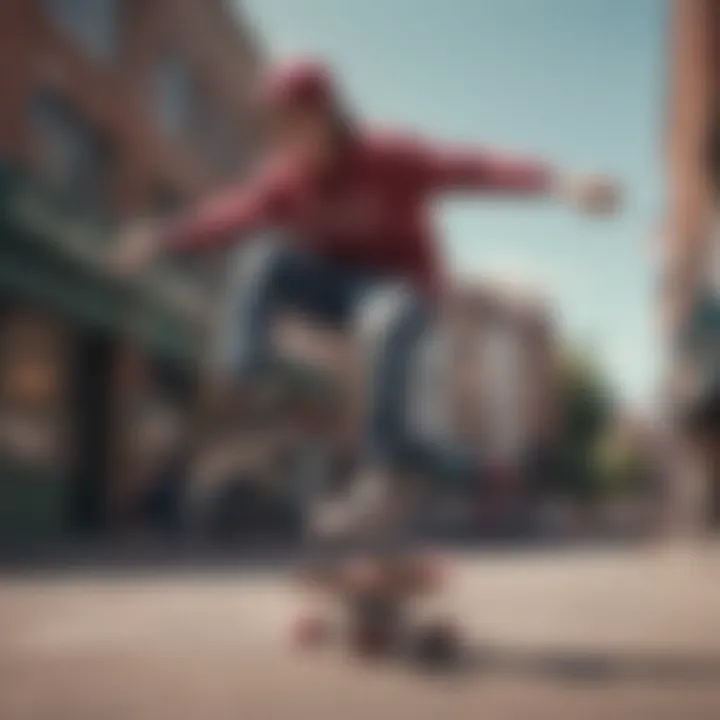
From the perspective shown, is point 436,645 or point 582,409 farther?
point 436,645

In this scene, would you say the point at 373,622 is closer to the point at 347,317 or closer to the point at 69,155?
the point at 347,317

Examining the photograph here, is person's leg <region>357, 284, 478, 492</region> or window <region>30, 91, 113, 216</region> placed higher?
window <region>30, 91, 113, 216</region>

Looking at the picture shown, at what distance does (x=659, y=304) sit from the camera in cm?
210

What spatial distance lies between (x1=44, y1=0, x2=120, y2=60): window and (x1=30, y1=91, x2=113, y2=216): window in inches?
10.4

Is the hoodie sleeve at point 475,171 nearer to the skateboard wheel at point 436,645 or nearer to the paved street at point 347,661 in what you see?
the paved street at point 347,661

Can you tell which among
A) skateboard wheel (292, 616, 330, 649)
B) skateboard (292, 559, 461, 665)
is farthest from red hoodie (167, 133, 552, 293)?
skateboard wheel (292, 616, 330, 649)

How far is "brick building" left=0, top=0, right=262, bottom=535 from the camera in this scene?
2275 mm

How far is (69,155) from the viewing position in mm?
3555

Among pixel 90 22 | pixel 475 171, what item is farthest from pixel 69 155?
pixel 475 171

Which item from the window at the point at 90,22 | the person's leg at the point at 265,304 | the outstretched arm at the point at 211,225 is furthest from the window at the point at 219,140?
the window at the point at 90,22

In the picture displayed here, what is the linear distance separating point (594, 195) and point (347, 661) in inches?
42.9

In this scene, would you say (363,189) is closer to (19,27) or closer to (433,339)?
(433,339)

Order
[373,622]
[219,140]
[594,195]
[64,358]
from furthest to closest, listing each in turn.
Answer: [64,358] → [219,140] → [373,622] → [594,195]

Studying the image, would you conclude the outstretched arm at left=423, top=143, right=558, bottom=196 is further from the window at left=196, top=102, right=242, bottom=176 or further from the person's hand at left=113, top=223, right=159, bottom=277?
the person's hand at left=113, top=223, right=159, bottom=277
